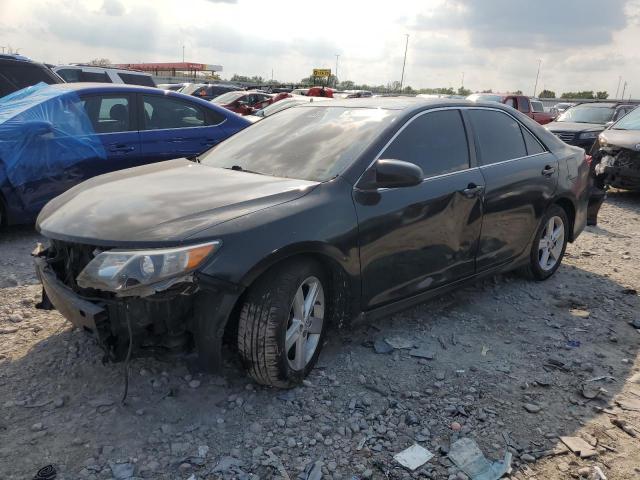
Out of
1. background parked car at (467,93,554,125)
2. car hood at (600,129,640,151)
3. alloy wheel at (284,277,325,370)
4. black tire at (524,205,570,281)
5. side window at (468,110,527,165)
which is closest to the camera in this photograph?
alloy wheel at (284,277,325,370)

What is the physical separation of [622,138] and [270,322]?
8.57 meters

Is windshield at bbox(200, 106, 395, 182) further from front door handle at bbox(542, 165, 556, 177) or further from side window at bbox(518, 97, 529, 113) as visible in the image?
side window at bbox(518, 97, 529, 113)

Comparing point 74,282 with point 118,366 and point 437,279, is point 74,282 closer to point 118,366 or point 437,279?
A: point 118,366

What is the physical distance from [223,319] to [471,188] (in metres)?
2.10

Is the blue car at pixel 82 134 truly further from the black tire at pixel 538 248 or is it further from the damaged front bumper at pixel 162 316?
the black tire at pixel 538 248

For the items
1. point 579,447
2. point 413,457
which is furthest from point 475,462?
point 579,447

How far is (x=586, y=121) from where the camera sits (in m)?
13.1

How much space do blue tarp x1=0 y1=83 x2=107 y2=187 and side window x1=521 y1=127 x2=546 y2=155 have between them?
13.6ft

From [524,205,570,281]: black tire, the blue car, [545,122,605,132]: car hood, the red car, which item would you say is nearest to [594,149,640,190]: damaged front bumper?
[545,122,605,132]: car hood

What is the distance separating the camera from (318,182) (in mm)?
3072

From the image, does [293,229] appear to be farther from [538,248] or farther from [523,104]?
[523,104]

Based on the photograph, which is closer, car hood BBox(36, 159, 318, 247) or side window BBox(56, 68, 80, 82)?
car hood BBox(36, 159, 318, 247)

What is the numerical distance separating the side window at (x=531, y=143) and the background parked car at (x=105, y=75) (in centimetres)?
1005

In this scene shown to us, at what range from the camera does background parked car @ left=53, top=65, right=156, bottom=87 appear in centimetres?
1241
